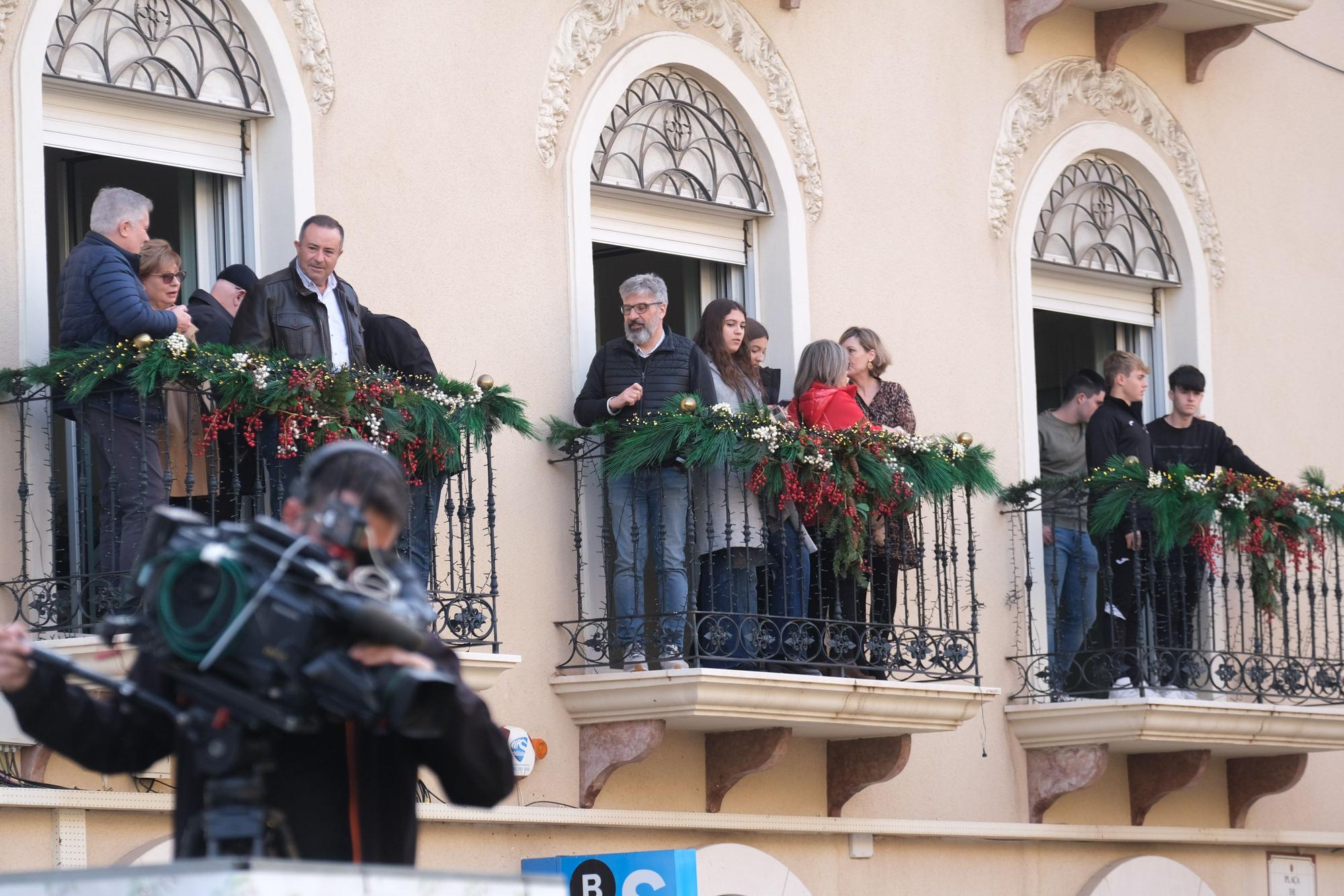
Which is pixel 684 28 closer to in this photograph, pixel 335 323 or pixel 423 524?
pixel 335 323

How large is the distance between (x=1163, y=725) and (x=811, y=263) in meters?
2.86

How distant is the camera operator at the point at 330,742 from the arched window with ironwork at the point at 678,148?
682 centimetres

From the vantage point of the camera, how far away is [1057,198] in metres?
12.9

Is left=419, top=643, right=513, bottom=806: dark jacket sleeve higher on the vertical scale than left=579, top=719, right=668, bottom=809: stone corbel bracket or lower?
higher

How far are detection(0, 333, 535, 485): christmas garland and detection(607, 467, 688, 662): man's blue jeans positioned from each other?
1.38 metres

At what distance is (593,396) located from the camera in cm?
991

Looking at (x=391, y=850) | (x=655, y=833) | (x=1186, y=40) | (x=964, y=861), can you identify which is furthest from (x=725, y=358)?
(x=391, y=850)

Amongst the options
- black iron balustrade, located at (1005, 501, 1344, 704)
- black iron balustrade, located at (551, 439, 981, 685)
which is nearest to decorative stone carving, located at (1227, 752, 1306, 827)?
black iron balustrade, located at (1005, 501, 1344, 704)

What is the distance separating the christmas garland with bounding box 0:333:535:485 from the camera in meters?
7.95

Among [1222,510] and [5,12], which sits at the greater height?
[5,12]

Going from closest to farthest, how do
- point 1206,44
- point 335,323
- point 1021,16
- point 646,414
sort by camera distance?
point 335,323 < point 646,414 < point 1021,16 < point 1206,44

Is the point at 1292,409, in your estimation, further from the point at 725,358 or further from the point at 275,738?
the point at 275,738

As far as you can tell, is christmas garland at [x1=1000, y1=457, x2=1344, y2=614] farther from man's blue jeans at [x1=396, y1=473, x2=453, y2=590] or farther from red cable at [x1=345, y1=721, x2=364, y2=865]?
red cable at [x1=345, y1=721, x2=364, y2=865]

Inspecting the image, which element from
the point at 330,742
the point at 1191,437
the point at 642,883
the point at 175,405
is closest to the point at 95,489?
the point at 175,405
